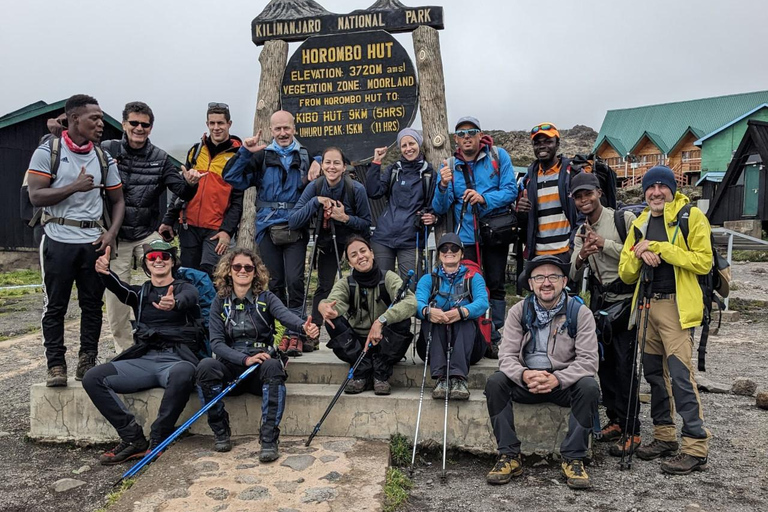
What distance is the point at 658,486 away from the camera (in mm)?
4488

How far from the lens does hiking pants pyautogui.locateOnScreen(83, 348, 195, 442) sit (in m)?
5.07

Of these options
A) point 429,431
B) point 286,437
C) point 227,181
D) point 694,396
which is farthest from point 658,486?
point 227,181

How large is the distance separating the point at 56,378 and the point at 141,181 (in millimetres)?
1954

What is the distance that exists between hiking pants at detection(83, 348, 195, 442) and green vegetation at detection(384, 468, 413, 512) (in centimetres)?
177

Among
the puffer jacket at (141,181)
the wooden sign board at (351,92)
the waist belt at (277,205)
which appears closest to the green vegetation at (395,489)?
the waist belt at (277,205)

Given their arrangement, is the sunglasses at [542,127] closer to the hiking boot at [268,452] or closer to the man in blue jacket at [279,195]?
the man in blue jacket at [279,195]

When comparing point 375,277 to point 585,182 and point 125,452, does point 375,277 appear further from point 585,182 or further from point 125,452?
point 125,452

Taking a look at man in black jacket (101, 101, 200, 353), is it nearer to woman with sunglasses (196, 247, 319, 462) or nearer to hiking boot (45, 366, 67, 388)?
hiking boot (45, 366, 67, 388)

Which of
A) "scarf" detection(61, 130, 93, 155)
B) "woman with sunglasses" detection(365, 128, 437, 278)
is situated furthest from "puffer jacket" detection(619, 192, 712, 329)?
"scarf" detection(61, 130, 93, 155)

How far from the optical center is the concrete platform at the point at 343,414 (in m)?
5.16

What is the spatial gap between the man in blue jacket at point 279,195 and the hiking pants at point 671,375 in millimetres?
3134

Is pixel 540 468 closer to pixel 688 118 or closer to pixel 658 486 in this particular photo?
pixel 658 486

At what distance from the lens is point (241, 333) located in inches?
206

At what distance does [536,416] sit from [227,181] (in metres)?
3.66
